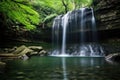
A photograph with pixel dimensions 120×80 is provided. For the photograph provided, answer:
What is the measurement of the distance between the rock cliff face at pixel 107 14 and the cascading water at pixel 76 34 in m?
0.92

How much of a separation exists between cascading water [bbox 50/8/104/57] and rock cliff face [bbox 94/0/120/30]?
0.92m

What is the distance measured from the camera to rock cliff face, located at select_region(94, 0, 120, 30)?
2248 centimetres

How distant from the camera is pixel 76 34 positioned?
26.3 meters

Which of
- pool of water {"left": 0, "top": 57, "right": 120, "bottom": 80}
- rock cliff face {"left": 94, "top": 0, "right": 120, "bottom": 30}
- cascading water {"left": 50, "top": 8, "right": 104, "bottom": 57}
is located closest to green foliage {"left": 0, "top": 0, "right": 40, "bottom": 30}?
pool of water {"left": 0, "top": 57, "right": 120, "bottom": 80}

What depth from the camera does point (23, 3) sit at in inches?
503

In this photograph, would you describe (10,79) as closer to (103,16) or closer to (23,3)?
(23,3)

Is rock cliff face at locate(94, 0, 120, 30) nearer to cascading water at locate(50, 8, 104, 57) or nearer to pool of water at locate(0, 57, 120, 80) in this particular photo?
cascading water at locate(50, 8, 104, 57)

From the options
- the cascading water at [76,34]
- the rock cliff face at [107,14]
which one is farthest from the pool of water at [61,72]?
the cascading water at [76,34]

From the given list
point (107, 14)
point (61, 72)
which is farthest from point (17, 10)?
point (107, 14)

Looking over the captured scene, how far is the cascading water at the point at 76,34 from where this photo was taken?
2472cm

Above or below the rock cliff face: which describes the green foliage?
below

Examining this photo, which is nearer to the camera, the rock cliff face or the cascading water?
the rock cliff face

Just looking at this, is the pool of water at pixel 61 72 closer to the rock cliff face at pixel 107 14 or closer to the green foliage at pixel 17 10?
the green foliage at pixel 17 10

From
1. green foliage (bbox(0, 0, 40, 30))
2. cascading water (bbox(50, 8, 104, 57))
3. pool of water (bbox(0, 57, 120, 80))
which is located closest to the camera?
pool of water (bbox(0, 57, 120, 80))
